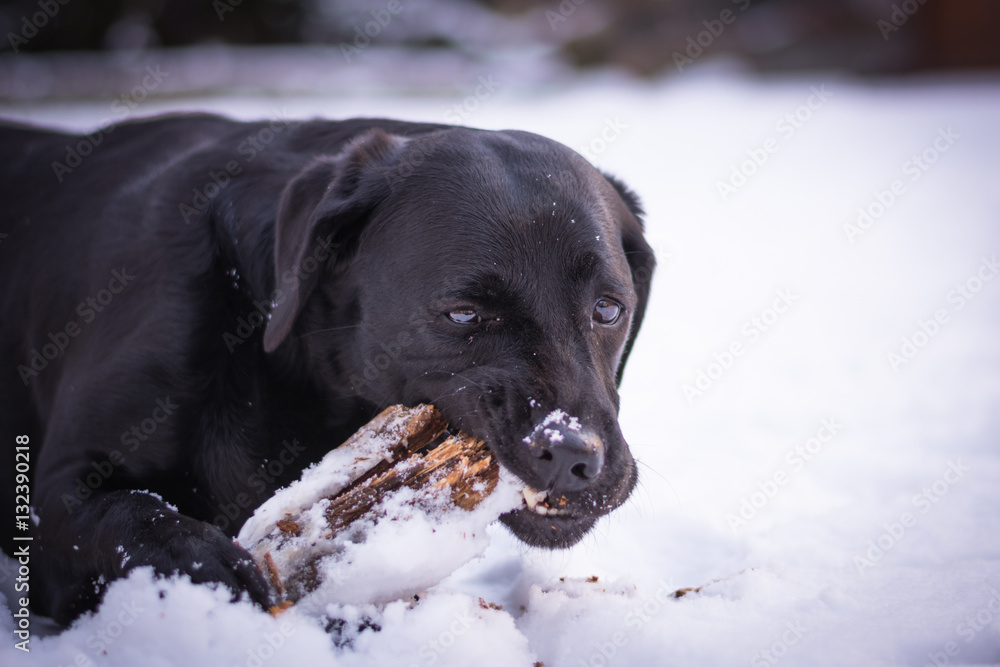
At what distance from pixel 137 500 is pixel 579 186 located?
1.52m

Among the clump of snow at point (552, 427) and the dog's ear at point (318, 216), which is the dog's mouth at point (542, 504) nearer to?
the clump of snow at point (552, 427)

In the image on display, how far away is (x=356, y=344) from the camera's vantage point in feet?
8.05

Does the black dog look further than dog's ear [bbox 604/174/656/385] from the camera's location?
No

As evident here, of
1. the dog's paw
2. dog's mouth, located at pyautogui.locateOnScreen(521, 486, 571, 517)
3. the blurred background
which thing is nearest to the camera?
the dog's paw

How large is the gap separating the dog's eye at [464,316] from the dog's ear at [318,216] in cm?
43

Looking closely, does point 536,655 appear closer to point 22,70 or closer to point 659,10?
point 22,70

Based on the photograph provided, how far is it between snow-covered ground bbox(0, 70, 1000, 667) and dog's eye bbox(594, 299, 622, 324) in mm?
771

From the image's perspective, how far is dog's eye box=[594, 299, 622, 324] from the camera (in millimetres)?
2391

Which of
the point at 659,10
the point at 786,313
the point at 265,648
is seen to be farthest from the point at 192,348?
the point at 659,10

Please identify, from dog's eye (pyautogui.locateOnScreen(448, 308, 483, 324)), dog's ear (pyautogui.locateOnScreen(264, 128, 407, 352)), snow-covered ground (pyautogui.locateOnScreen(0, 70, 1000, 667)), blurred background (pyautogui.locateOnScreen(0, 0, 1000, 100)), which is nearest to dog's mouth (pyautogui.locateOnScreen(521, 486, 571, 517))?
snow-covered ground (pyautogui.locateOnScreen(0, 70, 1000, 667))

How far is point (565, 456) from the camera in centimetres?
200

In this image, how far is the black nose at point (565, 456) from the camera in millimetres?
1994

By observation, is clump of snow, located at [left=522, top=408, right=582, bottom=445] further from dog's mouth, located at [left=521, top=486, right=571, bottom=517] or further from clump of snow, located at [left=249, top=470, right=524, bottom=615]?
clump of snow, located at [left=249, top=470, right=524, bottom=615]

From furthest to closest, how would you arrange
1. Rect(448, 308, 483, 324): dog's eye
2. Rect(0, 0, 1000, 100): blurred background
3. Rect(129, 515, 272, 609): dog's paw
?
Rect(0, 0, 1000, 100): blurred background, Rect(448, 308, 483, 324): dog's eye, Rect(129, 515, 272, 609): dog's paw
